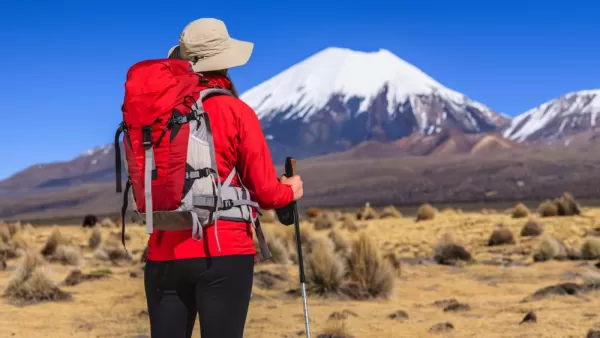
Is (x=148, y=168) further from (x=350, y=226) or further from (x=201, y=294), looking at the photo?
(x=350, y=226)

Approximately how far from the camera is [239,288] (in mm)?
2889

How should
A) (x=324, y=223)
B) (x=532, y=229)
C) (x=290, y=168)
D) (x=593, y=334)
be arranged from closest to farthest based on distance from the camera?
(x=290, y=168)
(x=593, y=334)
(x=532, y=229)
(x=324, y=223)

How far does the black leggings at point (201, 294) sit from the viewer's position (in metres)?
2.85

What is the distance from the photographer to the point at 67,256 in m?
16.3

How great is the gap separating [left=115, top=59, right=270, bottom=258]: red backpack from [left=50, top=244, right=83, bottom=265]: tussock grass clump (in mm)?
13984

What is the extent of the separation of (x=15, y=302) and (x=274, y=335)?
3.95 metres

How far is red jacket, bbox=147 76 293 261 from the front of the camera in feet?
9.33

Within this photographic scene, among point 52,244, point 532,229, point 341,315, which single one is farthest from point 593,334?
point 532,229

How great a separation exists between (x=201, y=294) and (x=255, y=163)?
0.47 metres

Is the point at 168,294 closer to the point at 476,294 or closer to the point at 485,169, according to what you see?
the point at 476,294

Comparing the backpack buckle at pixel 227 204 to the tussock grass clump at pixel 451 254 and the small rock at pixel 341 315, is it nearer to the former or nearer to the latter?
the small rock at pixel 341 315

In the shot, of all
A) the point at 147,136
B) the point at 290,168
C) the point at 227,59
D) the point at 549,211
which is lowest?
the point at 549,211

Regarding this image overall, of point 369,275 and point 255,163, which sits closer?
point 255,163

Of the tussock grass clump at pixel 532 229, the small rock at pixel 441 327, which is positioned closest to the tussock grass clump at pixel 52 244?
the tussock grass clump at pixel 532 229
